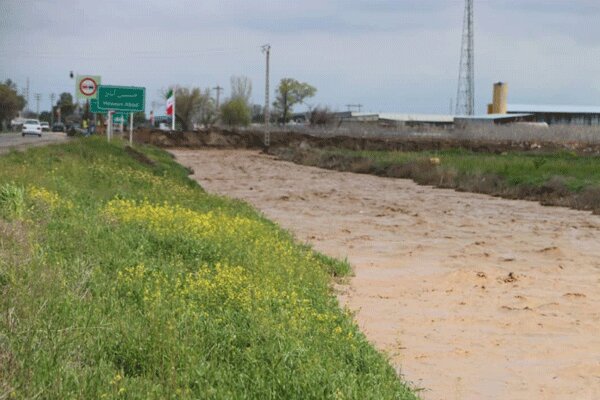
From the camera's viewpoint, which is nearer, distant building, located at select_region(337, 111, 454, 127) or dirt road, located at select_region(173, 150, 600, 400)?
dirt road, located at select_region(173, 150, 600, 400)

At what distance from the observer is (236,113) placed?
118 meters

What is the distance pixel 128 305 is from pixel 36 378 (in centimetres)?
200

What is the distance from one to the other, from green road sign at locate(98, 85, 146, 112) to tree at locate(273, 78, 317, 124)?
79.1m

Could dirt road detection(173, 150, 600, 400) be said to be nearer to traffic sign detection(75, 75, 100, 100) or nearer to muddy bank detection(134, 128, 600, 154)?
traffic sign detection(75, 75, 100, 100)

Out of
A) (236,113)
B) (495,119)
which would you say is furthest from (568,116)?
(236,113)

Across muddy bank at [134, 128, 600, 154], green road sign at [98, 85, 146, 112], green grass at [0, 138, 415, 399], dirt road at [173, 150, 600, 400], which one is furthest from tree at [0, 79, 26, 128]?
muddy bank at [134, 128, 600, 154]

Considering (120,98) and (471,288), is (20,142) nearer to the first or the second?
(120,98)

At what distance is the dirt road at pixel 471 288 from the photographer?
7887 millimetres

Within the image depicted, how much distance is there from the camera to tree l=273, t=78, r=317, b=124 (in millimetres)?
122562

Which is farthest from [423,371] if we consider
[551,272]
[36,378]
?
[551,272]

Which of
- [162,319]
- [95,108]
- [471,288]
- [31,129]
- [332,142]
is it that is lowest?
[471,288]

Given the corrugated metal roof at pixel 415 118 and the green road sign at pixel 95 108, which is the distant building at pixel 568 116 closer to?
the corrugated metal roof at pixel 415 118

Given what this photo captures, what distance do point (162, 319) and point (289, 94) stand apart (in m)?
118

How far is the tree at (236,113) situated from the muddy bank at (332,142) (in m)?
42.3
